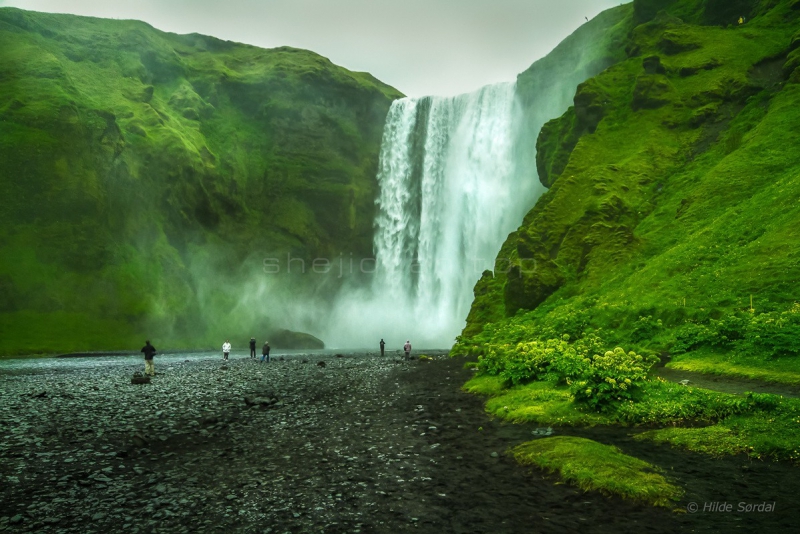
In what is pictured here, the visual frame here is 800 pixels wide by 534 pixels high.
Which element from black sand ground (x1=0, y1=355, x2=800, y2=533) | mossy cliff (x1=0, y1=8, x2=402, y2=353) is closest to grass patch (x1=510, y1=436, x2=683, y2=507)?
black sand ground (x1=0, y1=355, x2=800, y2=533)

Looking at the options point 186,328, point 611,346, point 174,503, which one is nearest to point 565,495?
point 174,503

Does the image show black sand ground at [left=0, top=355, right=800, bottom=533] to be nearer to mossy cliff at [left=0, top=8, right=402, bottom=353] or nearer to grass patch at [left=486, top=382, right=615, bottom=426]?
grass patch at [left=486, top=382, right=615, bottom=426]

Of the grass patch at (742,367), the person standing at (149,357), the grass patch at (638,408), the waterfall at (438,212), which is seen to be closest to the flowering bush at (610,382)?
→ the grass patch at (638,408)

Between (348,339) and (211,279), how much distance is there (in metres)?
23.8

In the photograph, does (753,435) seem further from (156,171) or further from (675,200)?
(156,171)

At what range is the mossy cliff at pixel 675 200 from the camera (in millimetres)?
25659

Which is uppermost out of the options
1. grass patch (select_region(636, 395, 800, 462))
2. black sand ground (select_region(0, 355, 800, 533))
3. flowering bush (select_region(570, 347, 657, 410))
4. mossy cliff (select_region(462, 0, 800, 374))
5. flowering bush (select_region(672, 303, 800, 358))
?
mossy cliff (select_region(462, 0, 800, 374))

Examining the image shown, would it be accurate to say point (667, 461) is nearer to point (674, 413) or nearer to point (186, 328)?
point (674, 413)

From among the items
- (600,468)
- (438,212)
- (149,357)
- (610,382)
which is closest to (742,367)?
(610,382)

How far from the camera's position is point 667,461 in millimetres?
12594

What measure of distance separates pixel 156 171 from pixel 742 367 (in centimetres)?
8638

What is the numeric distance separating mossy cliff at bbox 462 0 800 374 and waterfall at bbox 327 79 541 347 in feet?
48.0

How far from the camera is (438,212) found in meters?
84.1

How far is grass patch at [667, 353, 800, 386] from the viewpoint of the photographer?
1742 centimetres
